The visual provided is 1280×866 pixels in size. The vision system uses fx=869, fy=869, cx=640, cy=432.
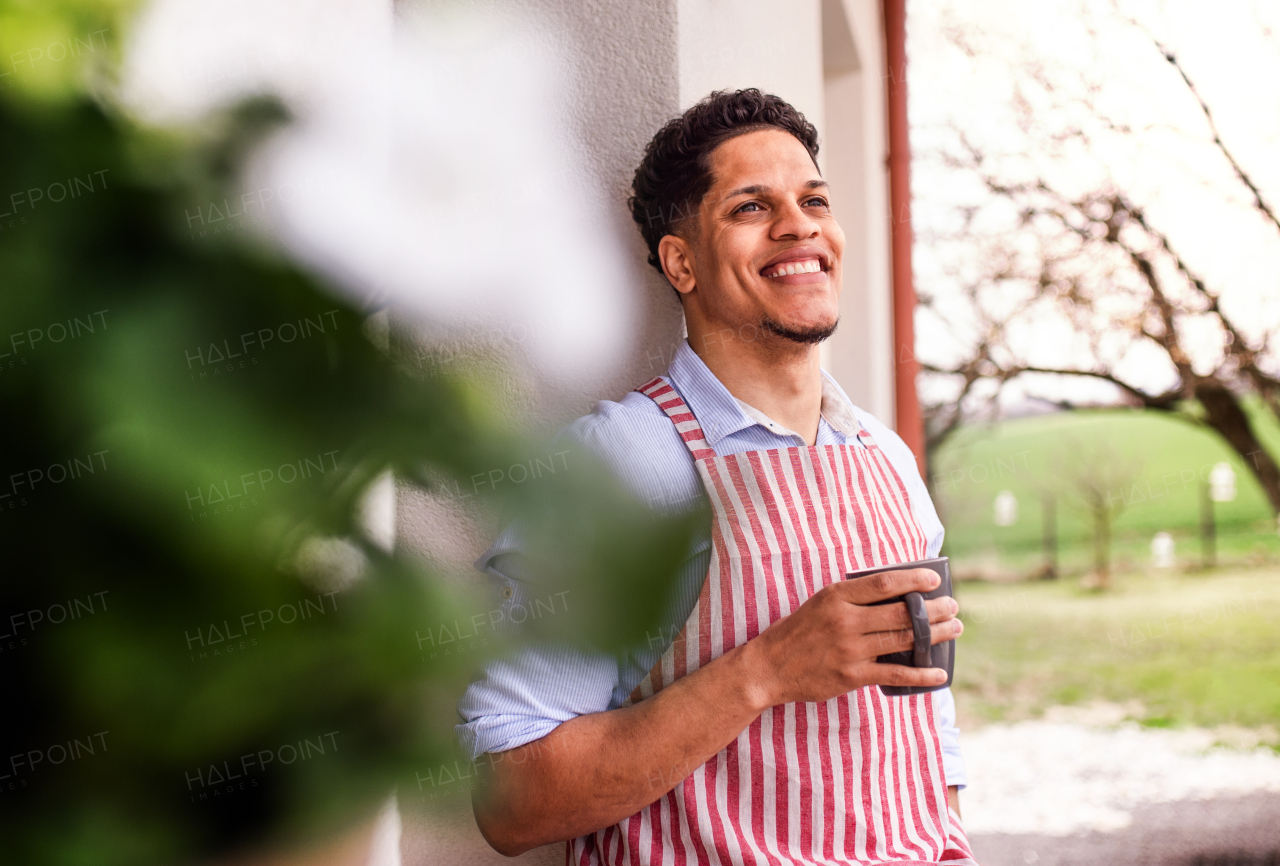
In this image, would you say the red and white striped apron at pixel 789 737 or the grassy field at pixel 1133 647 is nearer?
the red and white striped apron at pixel 789 737

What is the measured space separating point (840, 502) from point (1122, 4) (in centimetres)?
275

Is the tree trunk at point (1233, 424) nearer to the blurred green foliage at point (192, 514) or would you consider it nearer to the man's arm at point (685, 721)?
the man's arm at point (685, 721)

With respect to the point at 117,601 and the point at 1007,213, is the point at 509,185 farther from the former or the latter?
the point at 1007,213

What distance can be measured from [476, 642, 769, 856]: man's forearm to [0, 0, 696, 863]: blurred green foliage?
0.72 metres

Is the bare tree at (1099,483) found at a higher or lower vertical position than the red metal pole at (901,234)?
lower

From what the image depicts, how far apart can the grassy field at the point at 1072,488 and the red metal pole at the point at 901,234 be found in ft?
1.60

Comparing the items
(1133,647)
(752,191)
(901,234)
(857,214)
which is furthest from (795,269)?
(1133,647)

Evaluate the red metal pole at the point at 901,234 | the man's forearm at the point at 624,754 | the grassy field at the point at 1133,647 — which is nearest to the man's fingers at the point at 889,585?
the man's forearm at the point at 624,754

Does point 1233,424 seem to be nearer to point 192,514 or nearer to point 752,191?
point 752,191

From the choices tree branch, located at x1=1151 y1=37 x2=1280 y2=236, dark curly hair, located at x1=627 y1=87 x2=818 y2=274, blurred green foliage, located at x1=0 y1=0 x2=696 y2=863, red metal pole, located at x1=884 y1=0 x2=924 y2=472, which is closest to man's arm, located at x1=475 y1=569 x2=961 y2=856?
dark curly hair, located at x1=627 y1=87 x2=818 y2=274

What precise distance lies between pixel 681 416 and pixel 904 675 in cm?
37

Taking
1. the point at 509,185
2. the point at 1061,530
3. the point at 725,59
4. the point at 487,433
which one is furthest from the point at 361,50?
the point at 1061,530

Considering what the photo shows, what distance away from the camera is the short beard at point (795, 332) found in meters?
1.04

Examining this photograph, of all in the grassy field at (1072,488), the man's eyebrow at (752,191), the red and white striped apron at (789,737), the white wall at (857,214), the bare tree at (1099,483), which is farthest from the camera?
the bare tree at (1099,483)
